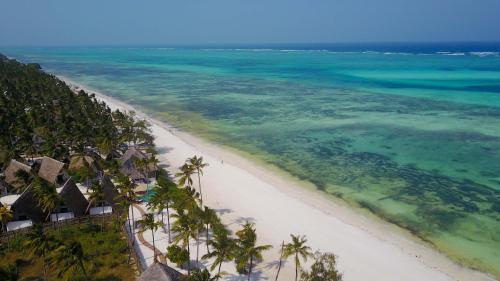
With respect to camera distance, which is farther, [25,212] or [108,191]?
[108,191]

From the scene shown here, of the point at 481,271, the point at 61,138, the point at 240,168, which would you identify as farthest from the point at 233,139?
the point at 481,271

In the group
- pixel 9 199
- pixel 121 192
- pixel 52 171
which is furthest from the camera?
pixel 52 171

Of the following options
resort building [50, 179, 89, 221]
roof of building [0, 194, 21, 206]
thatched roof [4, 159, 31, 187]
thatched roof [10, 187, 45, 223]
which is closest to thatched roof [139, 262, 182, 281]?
resort building [50, 179, 89, 221]

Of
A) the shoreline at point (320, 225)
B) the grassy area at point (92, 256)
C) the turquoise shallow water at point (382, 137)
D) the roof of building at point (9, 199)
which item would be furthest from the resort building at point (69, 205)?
the turquoise shallow water at point (382, 137)

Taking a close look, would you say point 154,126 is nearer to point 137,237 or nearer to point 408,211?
point 137,237

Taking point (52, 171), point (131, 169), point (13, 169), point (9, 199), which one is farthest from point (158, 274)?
point (13, 169)

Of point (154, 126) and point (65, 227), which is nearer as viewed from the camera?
point (65, 227)

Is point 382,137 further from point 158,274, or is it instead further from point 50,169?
point 158,274

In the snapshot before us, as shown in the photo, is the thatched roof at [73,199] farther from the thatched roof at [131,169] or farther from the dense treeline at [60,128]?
the dense treeline at [60,128]
